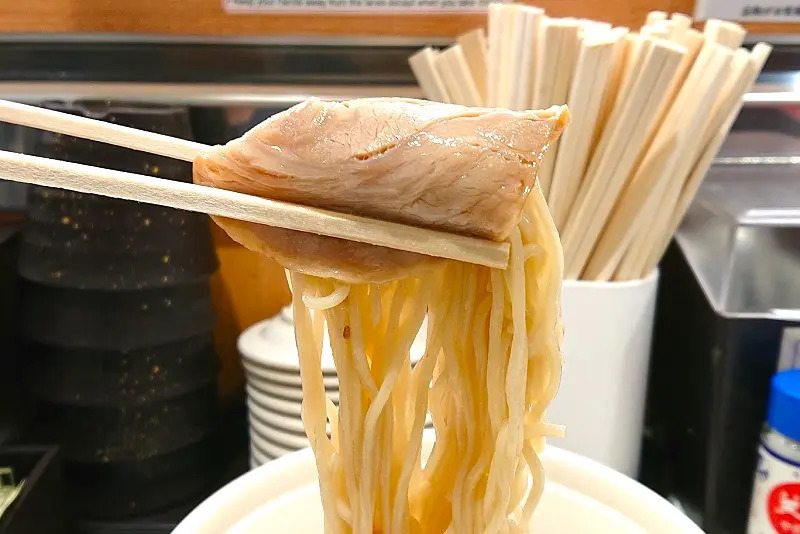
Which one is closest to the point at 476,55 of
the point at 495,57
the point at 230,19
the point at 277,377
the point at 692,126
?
the point at 495,57

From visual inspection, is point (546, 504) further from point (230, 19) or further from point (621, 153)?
point (230, 19)

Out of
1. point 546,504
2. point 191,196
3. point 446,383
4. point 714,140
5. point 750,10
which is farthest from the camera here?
point 750,10

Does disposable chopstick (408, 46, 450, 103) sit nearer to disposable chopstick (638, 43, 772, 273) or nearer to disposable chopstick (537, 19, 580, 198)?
disposable chopstick (537, 19, 580, 198)

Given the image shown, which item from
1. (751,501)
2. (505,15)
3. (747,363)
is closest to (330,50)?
(505,15)

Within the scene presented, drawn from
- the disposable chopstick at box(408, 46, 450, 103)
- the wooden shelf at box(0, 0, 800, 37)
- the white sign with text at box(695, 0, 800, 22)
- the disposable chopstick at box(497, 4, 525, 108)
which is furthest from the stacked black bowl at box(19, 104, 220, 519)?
the white sign with text at box(695, 0, 800, 22)

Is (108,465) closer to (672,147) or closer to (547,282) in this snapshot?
(547,282)

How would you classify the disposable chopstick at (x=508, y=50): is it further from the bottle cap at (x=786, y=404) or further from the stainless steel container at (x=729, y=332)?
the bottle cap at (x=786, y=404)
